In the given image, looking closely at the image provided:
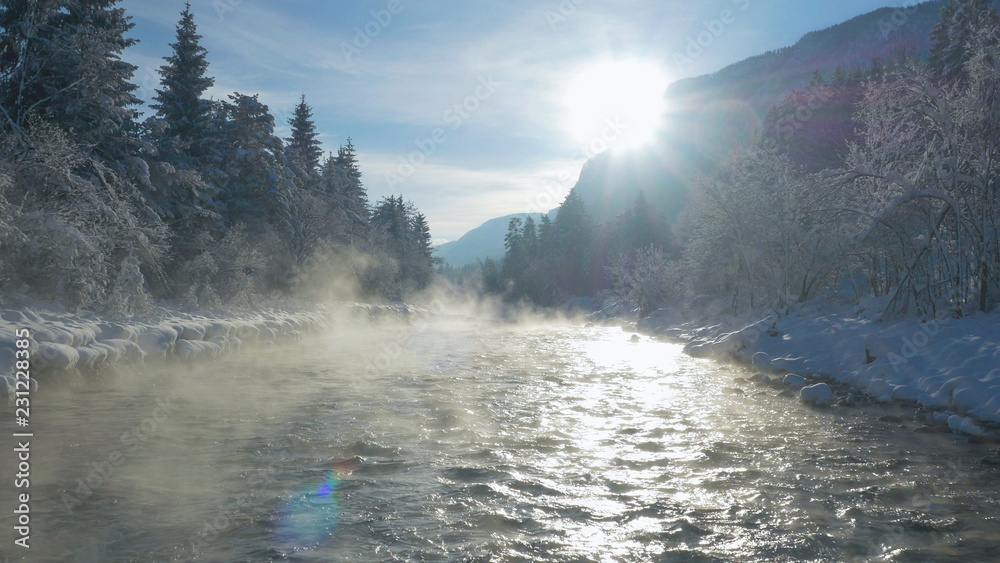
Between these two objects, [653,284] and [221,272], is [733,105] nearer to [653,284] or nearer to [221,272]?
[653,284]

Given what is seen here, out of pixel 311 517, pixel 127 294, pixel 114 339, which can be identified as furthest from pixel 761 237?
pixel 127 294

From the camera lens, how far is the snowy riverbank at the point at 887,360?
8836 millimetres

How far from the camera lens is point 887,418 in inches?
352

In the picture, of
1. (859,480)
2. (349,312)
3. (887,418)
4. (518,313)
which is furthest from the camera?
(518,313)

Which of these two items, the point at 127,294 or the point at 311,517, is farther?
the point at 127,294

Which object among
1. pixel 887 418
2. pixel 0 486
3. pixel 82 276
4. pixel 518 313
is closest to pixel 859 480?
pixel 887 418

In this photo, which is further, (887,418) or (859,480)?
(887,418)

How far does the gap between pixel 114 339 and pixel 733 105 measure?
621 ft

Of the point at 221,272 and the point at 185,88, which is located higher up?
the point at 185,88

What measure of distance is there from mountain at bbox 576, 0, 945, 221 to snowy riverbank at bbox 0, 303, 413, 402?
360 ft

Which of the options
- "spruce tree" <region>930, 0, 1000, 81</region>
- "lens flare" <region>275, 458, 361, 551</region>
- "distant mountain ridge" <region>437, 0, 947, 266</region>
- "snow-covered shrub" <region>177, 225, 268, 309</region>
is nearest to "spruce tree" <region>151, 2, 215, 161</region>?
"snow-covered shrub" <region>177, 225, 268, 309</region>

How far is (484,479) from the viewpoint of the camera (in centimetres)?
618

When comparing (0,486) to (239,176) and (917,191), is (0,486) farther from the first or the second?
(239,176)

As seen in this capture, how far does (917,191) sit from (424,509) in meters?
14.1
